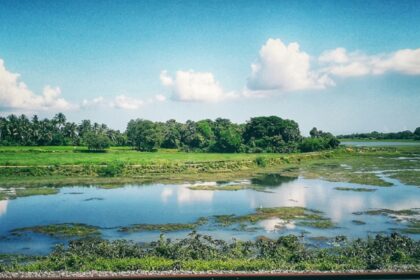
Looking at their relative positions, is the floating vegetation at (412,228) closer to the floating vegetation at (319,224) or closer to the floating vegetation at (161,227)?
the floating vegetation at (319,224)

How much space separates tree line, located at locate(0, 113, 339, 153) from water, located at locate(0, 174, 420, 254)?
56.5 metres

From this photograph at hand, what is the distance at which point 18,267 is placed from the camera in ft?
49.1

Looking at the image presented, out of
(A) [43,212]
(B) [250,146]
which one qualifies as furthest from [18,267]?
(B) [250,146]

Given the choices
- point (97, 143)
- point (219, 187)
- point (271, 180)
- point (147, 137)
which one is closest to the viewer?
point (219, 187)

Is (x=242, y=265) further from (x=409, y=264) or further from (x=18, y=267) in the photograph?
(x=18, y=267)

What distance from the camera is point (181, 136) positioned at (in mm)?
116812

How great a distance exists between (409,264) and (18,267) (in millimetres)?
15925

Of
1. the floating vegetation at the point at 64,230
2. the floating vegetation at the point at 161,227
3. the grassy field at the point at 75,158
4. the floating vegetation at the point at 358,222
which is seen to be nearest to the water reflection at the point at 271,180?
the grassy field at the point at 75,158

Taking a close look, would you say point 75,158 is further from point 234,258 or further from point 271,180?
point 234,258

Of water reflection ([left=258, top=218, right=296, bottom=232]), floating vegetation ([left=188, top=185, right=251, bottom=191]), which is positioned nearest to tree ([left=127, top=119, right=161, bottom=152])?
floating vegetation ([left=188, top=185, right=251, bottom=191])

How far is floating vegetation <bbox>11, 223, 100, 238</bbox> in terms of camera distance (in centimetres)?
2350

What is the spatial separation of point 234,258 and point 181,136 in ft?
331

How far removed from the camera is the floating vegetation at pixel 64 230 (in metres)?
23.5

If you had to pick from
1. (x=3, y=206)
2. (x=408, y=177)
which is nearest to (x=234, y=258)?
(x=3, y=206)
